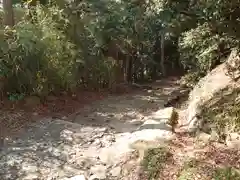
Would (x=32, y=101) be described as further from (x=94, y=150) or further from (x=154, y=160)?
(x=154, y=160)

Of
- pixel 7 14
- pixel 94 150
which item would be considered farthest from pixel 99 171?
pixel 7 14

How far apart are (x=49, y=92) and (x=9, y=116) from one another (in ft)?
6.27

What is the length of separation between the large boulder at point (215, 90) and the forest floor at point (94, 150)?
0.40 meters

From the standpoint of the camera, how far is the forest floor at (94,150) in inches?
209

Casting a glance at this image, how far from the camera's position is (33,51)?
9047mm

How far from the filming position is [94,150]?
6.88 metres

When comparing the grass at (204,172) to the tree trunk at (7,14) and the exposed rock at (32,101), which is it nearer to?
the exposed rock at (32,101)

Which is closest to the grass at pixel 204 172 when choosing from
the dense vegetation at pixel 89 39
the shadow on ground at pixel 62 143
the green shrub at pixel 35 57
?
the shadow on ground at pixel 62 143

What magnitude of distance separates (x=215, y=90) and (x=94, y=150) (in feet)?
8.91

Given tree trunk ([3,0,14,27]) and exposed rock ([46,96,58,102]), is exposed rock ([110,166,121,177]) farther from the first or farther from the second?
tree trunk ([3,0,14,27])


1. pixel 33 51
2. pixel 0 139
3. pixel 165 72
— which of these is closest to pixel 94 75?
pixel 33 51

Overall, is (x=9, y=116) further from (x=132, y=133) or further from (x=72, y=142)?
(x=132, y=133)

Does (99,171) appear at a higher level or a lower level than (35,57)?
lower

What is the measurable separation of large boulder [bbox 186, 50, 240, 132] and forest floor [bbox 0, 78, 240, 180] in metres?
0.40
